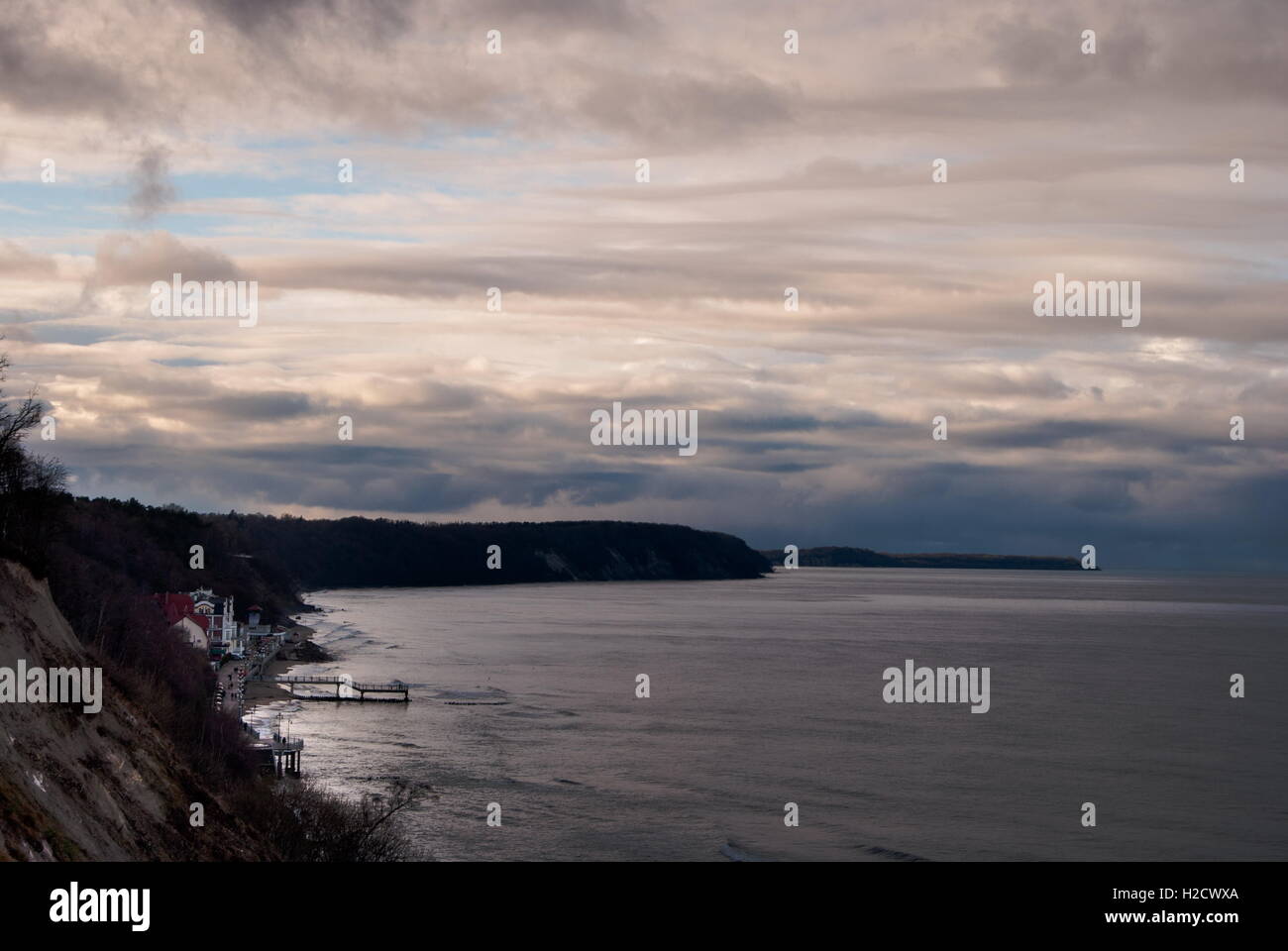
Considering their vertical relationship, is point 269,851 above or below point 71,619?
below

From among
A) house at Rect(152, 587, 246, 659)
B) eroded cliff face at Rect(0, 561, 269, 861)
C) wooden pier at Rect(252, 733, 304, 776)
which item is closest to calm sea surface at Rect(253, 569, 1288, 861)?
wooden pier at Rect(252, 733, 304, 776)

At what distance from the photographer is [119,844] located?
23719 millimetres

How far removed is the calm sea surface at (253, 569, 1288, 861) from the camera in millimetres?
43438

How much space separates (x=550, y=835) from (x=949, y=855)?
A: 48.6 feet

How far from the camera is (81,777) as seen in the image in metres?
24.5

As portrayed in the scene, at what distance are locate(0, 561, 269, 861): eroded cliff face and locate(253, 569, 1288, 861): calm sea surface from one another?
11.5 meters

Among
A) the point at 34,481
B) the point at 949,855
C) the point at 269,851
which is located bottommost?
the point at 949,855

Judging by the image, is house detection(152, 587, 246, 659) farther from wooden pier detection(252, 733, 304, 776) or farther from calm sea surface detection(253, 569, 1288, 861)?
wooden pier detection(252, 733, 304, 776)
